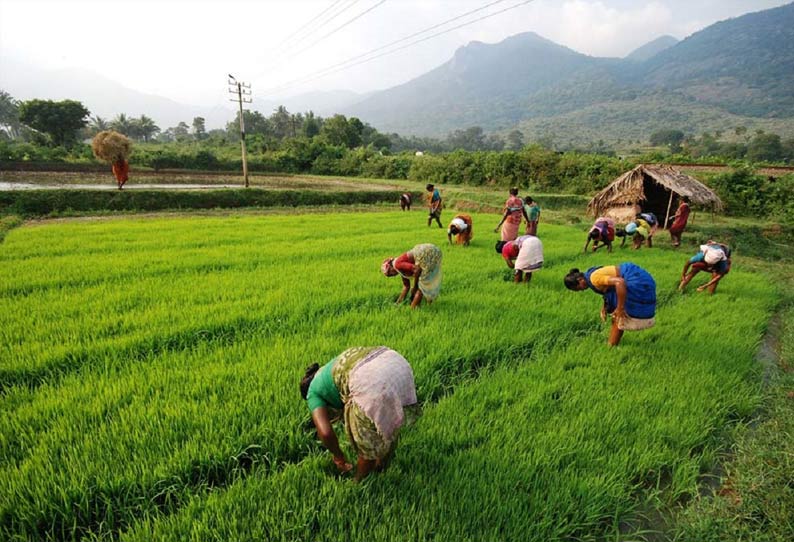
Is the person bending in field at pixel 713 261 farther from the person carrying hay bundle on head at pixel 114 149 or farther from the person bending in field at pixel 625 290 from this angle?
the person carrying hay bundle on head at pixel 114 149

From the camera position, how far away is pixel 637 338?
4.09 metres

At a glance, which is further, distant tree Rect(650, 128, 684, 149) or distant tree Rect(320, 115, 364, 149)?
distant tree Rect(650, 128, 684, 149)

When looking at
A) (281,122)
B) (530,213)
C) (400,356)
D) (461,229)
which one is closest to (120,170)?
(461,229)

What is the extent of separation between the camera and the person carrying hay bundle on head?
49.0ft

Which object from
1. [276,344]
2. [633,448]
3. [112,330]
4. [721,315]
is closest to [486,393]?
[633,448]

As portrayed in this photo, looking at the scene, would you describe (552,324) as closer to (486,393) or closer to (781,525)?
(486,393)

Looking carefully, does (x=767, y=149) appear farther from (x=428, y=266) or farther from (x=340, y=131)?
(x=428, y=266)

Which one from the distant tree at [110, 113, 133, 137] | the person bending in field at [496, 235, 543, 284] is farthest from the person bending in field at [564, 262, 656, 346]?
the distant tree at [110, 113, 133, 137]

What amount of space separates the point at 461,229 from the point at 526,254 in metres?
2.79

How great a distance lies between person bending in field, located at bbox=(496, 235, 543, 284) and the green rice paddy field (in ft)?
1.16

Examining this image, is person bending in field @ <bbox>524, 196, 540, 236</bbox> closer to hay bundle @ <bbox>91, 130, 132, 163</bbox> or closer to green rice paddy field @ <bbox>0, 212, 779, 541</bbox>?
green rice paddy field @ <bbox>0, 212, 779, 541</bbox>

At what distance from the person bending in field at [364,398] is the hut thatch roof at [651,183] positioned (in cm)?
1234

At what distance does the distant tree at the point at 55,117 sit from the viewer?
3350 cm

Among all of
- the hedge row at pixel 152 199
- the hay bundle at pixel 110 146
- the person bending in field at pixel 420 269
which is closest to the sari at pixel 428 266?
the person bending in field at pixel 420 269
